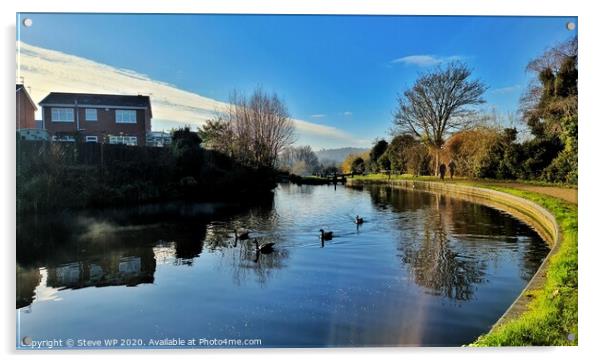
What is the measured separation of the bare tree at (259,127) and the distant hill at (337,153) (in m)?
0.51

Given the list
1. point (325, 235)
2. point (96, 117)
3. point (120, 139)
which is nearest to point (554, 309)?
point (325, 235)

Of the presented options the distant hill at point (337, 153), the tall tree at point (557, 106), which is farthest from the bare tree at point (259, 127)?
the tall tree at point (557, 106)

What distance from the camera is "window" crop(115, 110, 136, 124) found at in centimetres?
562

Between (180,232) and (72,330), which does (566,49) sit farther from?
(180,232)

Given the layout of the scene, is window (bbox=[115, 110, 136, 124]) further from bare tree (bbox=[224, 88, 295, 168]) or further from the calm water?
the calm water

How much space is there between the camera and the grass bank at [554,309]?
3.34m

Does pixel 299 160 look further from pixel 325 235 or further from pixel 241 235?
pixel 241 235

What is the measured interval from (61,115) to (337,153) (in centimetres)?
366

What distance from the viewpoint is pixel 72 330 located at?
3861 millimetres

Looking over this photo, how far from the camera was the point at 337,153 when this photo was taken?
19.1 ft

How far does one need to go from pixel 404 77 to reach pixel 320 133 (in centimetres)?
130

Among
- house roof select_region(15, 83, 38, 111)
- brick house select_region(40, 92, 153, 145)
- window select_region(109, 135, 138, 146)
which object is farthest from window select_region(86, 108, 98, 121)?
window select_region(109, 135, 138, 146)

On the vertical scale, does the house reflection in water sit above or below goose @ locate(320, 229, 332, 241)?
below

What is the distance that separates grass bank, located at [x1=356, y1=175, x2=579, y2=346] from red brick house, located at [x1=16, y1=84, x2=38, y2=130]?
494cm
